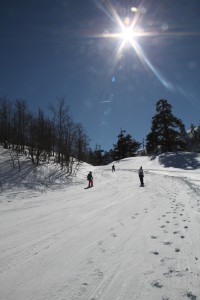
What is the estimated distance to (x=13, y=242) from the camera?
19.8 ft

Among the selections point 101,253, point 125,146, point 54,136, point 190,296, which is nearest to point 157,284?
point 190,296

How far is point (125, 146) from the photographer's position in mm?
77688

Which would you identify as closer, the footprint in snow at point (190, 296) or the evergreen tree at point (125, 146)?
the footprint in snow at point (190, 296)

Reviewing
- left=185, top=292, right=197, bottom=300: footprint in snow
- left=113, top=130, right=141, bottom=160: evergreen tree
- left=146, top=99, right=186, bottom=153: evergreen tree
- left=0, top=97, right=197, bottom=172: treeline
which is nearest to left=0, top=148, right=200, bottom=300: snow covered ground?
left=185, top=292, right=197, bottom=300: footprint in snow

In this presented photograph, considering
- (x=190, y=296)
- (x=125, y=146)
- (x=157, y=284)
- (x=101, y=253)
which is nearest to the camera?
(x=190, y=296)

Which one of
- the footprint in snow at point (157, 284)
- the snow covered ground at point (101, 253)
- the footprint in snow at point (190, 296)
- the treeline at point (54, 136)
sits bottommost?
the footprint in snow at point (190, 296)

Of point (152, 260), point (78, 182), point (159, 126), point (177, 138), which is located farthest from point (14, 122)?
point (152, 260)

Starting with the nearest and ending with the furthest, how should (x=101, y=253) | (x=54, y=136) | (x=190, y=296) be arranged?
(x=190, y=296), (x=101, y=253), (x=54, y=136)

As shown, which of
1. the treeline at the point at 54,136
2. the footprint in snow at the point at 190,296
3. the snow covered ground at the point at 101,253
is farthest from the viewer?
the treeline at the point at 54,136

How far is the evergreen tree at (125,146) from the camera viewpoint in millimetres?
77438

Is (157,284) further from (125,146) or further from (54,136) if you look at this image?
(125,146)

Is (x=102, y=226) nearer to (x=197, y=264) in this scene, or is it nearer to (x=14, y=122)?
(x=197, y=264)

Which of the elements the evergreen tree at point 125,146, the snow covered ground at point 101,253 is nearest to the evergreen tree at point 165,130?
the evergreen tree at point 125,146

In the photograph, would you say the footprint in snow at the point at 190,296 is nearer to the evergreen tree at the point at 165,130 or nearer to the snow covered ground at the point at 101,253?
the snow covered ground at the point at 101,253
